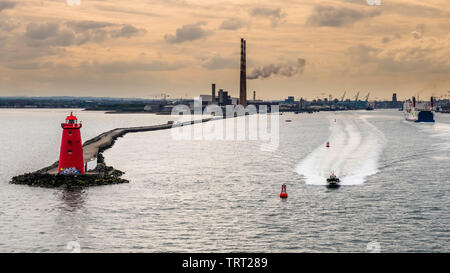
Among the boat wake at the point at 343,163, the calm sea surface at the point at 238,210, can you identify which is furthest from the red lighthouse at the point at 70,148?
the boat wake at the point at 343,163

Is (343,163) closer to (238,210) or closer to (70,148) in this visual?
(238,210)

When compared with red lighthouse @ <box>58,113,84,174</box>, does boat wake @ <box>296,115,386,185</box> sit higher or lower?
lower

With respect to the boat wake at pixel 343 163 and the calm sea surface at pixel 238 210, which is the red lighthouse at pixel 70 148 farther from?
the boat wake at pixel 343 163

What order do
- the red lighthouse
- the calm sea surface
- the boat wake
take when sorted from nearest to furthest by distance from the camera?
the calm sea surface
the red lighthouse
the boat wake

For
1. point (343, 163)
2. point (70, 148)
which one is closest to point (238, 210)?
point (70, 148)

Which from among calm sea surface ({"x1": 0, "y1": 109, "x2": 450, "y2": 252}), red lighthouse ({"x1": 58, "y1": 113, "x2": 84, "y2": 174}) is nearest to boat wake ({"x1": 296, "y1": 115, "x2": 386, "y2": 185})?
calm sea surface ({"x1": 0, "y1": 109, "x2": 450, "y2": 252})

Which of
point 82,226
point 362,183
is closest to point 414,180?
point 362,183

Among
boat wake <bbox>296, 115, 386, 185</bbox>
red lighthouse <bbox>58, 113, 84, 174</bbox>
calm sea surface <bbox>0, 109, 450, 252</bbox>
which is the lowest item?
boat wake <bbox>296, 115, 386, 185</bbox>

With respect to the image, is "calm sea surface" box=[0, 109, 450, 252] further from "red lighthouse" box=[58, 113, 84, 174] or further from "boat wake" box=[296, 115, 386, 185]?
"red lighthouse" box=[58, 113, 84, 174]
